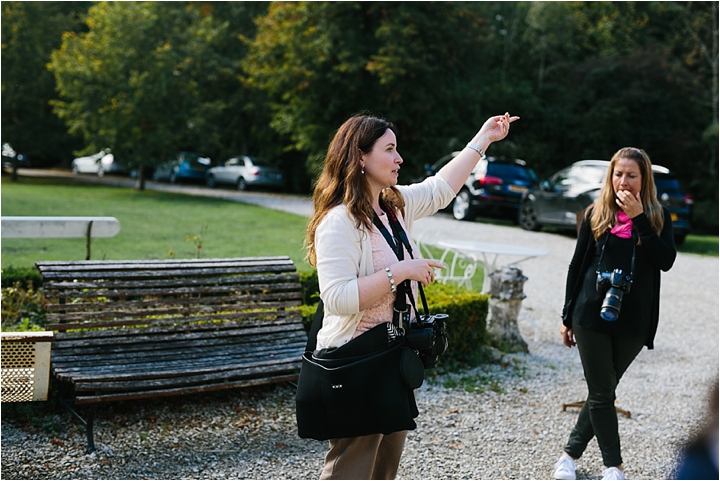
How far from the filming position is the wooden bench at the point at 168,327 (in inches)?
187

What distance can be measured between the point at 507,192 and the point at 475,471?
15.1m

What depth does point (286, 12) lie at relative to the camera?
24031 mm

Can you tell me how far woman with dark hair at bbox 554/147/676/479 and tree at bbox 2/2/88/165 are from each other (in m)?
25.8

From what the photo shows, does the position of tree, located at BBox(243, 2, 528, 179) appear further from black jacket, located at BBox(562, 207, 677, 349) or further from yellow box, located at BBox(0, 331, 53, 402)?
yellow box, located at BBox(0, 331, 53, 402)

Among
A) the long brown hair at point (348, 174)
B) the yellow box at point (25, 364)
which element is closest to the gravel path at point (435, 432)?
the yellow box at point (25, 364)

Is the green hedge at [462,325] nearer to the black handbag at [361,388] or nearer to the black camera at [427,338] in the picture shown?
the black camera at [427,338]

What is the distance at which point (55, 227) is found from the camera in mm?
6402

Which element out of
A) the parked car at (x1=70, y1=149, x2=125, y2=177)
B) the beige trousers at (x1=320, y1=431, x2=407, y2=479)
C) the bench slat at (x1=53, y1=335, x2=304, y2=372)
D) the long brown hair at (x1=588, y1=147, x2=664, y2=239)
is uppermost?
the long brown hair at (x1=588, y1=147, x2=664, y2=239)

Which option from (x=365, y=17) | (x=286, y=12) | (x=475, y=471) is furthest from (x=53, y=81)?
(x=475, y=471)

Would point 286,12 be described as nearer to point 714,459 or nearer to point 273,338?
point 273,338

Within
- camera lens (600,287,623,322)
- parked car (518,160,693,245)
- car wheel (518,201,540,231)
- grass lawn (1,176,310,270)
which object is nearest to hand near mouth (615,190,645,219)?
camera lens (600,287,623,322)

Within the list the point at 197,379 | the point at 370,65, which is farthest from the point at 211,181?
the point at 197,379

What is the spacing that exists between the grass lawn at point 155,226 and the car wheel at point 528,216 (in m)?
5.33

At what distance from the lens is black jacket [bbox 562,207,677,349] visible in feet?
13.4
